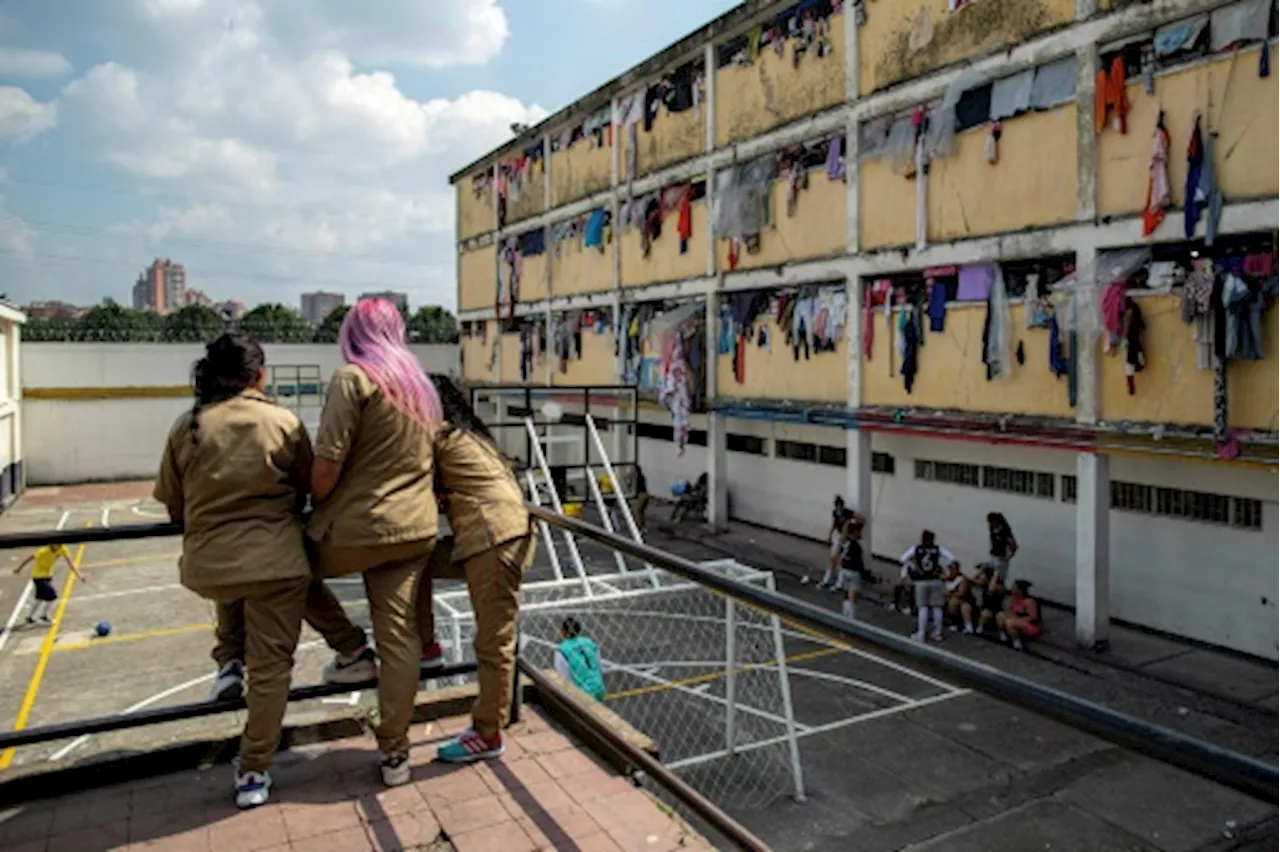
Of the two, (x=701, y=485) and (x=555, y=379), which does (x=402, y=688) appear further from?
(x=555, y=379)

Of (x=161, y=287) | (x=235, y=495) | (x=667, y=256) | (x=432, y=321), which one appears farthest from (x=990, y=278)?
(x=161, y=287)

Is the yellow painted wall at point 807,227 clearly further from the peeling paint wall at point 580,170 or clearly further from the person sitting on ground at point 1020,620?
the peeling paint wall at point 580,170

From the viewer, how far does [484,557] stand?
3.24m

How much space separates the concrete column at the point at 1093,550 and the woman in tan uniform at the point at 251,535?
34.3 feet

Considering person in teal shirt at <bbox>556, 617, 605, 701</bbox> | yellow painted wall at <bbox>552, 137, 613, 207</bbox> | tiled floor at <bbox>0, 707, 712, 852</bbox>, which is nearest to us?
tiled floor at <bbox>0, 707, 712, 852</bbox>

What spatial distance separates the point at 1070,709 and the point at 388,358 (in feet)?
7.58

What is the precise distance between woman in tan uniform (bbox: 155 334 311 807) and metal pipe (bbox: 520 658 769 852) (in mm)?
905

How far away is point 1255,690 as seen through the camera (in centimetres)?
992

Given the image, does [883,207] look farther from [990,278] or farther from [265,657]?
[265,657]

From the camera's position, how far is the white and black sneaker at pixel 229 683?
3.17 meters

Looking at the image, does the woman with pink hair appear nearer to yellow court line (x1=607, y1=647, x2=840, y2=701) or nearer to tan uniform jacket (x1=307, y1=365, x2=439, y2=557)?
tan uniform jacket (x1=307, y1=365, x2=439, y2=557)

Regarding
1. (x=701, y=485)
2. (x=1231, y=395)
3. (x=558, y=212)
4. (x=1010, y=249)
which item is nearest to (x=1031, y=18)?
(x=1010, y=249)

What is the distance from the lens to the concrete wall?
28844 mm

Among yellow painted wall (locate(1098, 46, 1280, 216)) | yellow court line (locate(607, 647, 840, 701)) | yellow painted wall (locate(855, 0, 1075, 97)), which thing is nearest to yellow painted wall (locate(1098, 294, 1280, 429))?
yellow painted wall (locate(1098, 46, 1280, 216))
